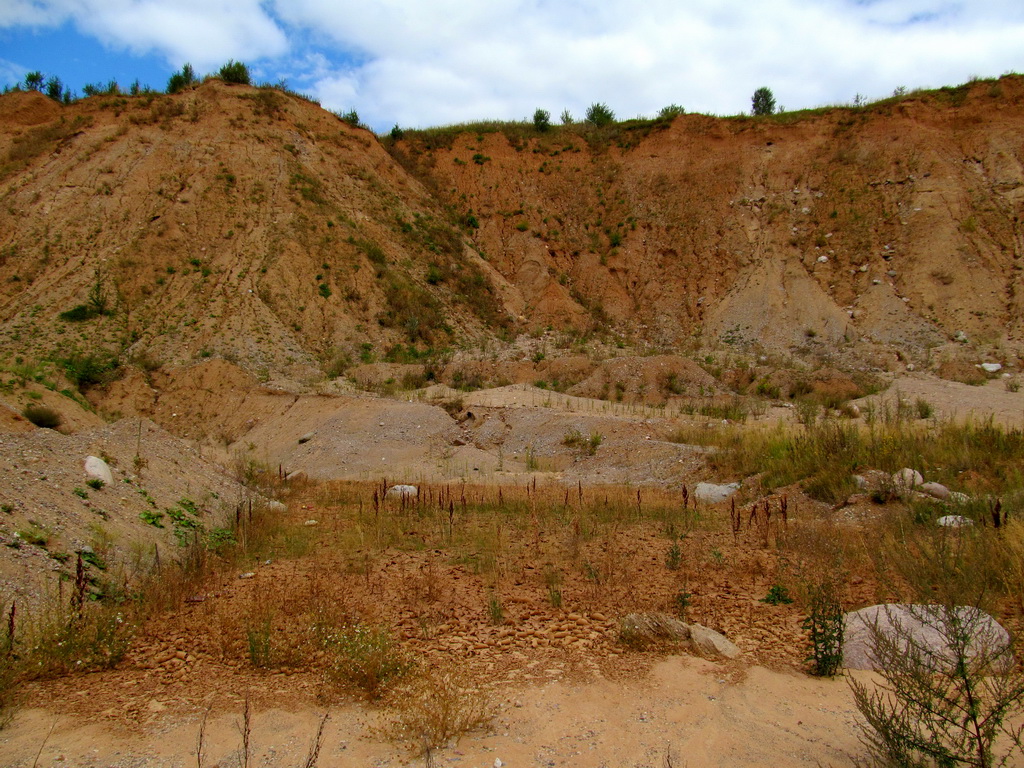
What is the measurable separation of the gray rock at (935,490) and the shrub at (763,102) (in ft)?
101

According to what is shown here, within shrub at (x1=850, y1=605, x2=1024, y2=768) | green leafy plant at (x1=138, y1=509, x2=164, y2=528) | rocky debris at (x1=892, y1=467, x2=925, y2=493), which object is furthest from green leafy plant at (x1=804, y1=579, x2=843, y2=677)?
green leafy plant at (x1=138, y1=509, x2=164, y2=528)

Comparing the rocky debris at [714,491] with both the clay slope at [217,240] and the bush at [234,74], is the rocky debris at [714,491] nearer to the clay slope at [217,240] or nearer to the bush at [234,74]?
the clay slope at [217,240]

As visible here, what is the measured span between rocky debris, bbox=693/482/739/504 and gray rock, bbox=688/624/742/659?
16.0 ft

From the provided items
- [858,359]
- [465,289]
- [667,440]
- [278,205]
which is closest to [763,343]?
[858,359]

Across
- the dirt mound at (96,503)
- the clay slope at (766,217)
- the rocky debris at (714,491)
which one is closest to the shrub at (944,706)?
the dirt mound at (96,503)

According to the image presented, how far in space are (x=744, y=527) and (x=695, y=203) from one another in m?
24.7

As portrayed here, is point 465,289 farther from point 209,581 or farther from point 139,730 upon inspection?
point 139,730

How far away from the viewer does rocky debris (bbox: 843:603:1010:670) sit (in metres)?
3.19

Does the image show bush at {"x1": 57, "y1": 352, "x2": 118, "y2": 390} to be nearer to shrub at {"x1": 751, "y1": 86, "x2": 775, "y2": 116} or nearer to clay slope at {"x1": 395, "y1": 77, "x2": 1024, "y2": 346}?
clay slope at {"x1": 395, "y1": 77, "x2": 1024, "y2": 346}

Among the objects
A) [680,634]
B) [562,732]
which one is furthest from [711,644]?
[562,732]

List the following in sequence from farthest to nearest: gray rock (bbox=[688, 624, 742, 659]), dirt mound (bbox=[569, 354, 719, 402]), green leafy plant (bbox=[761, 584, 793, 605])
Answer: dirt mound (bbox=[569, 354, 719, 402]) < green leafy plant (bbox=[761, 584, 793, 605]) < gray rock (bbox=[688, 624, 742, 659])

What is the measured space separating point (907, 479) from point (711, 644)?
4.82 meters

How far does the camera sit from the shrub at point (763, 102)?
33.7 meters

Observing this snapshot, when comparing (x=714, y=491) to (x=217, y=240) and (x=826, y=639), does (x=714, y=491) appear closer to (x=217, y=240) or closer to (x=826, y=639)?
(x=826, y=639)
